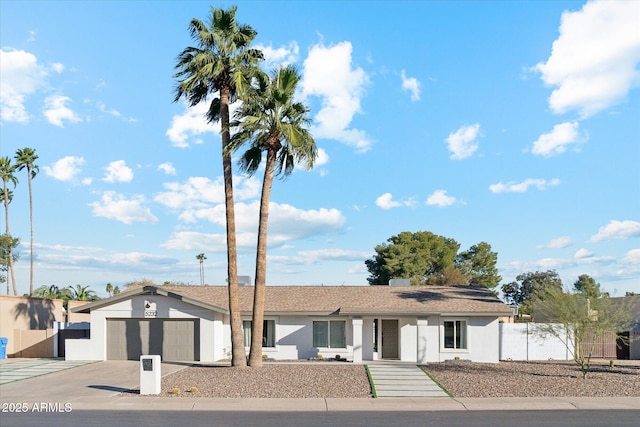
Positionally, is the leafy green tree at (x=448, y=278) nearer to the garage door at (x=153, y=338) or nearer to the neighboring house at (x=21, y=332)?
the garage door at (x=153, y=338)

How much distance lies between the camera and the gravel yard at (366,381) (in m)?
20.5

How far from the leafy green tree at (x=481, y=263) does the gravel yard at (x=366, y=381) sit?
4258cm

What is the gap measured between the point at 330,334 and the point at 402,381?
8562 mm

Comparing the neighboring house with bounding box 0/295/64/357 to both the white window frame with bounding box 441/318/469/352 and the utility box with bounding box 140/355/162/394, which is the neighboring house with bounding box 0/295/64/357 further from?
the white window frame with bounding box 441/318/469/352

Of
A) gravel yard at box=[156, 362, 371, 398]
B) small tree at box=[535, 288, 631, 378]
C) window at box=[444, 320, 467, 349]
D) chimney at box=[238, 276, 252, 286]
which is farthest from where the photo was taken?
chimney at box=[238, 276, 252, 286]

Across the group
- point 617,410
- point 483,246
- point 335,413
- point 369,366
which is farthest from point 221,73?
point 483,246

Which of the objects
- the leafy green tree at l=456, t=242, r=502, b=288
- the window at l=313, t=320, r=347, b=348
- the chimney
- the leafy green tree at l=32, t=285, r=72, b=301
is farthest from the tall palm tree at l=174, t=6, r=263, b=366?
the leafy green tree at l=456, t=242, r=502, b=288

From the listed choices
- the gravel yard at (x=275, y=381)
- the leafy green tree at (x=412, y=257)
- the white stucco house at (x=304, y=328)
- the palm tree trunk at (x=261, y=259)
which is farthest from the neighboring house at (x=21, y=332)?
the leafy green tree at (x=412, y=257)

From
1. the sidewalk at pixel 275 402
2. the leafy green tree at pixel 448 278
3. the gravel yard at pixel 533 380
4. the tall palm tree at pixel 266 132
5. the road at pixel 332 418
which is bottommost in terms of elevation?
the gravel yard at pixel 533 380

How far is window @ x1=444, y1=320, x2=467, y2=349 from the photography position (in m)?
30.2

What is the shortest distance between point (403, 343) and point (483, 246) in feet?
144

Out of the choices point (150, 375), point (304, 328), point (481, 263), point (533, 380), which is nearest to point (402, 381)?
point (533, 380)

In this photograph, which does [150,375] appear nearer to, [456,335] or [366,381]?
[366,381]

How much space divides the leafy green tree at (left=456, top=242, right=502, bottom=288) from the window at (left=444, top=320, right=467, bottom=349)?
40.9 meters
